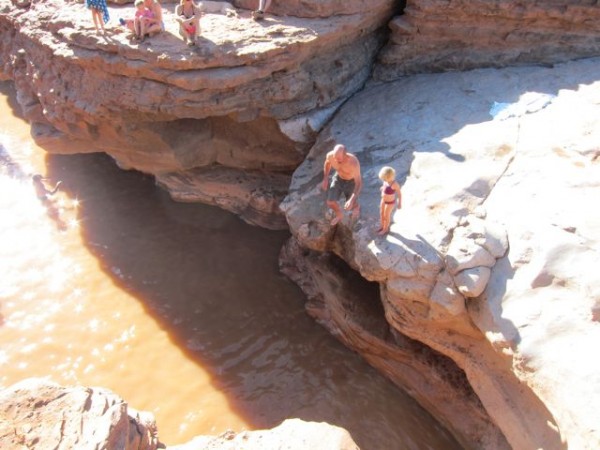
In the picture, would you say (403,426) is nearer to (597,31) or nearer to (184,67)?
(184,67)

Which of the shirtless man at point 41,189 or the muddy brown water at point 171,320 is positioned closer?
the muddy brown water at point 171,320

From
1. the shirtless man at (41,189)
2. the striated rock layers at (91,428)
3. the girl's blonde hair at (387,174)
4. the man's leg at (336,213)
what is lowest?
the shirtless man at (41,189)

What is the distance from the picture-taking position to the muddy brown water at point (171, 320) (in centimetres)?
Result: 613

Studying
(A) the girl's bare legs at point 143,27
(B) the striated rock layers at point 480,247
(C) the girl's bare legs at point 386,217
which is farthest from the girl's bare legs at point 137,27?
(C) the girl's bare legs at point 386,217

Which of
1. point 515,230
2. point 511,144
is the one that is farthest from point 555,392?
point 511,144

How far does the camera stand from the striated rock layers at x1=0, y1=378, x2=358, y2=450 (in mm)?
3793

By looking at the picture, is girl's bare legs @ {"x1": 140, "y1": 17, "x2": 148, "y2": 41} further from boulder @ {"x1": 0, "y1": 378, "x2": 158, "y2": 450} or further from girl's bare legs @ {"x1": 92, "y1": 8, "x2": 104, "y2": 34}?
boulder @ {"x1": 0, "y1": 378, "x2": 158, "y2": 450}

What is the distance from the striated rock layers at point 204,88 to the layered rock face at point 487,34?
0.43 meters

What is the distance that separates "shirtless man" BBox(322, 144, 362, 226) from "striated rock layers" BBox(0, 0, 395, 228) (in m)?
1.16

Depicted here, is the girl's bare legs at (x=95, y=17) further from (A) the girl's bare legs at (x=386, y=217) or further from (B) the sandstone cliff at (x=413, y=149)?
(A) the girl's bare legs at (x=386, y=217)

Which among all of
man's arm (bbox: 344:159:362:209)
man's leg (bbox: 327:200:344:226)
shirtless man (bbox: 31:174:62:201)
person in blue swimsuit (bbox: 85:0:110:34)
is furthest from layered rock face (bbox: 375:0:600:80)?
shirtless man (bbox: 31:174:62:201)

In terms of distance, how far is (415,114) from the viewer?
6.43 m

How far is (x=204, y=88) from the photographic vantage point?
6.12 m

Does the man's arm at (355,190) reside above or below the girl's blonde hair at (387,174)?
below
